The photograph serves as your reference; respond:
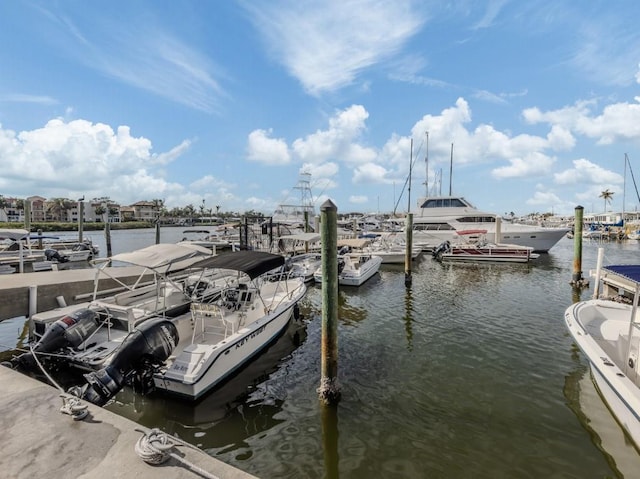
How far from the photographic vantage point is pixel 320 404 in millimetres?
6238

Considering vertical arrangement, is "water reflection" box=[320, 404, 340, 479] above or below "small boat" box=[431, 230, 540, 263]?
below

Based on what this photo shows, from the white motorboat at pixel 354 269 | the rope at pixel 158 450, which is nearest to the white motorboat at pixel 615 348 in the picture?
the rope at pixel 158 450

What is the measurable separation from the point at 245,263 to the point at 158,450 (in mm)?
5028

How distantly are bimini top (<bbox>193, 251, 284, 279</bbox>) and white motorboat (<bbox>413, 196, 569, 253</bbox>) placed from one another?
26253mm

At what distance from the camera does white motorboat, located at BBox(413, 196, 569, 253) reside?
30.7 m

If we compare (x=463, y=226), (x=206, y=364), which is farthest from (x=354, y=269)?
(x=463, y=226)

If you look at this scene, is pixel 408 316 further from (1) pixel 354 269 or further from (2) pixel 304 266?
(2) pixel 304 266

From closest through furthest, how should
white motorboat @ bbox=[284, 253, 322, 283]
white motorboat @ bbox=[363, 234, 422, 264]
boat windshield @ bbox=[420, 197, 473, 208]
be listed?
white motorboat @ bbox=[284, 253, 322, 283] < white motorboat @ bbox=[363, 234, 422, 264] < boat windshield @ bbox=[420, 197, 473, 208]

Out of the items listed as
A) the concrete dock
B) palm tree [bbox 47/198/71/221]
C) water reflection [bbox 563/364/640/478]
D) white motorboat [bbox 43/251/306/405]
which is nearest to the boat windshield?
water reflection [bbox 563/364/640/478]

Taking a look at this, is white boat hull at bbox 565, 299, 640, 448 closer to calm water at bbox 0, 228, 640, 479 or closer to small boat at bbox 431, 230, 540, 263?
calm water at bbox 0, 228, 640, 479

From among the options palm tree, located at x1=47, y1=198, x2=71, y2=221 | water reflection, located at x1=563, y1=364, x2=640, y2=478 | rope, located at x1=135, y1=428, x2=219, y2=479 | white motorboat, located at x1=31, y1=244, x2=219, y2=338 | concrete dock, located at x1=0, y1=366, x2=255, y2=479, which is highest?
palm tree, located at x1=47, y1=198, x2=71, y2=221

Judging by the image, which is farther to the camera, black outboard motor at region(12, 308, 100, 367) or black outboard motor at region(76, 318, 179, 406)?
black outboard motor at region(12, 308, 100, 367)

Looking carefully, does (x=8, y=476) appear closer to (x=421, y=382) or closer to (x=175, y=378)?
(x=175, y=378)

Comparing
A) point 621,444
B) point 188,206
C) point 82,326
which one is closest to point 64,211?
point 188,206
